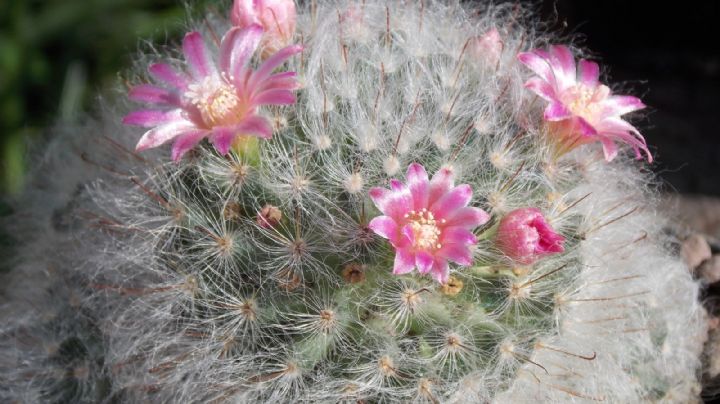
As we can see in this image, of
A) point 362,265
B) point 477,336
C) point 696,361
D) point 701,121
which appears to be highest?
point 362,265

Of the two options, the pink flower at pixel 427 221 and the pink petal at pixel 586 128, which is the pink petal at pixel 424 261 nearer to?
the pink flower at pixel 427 221

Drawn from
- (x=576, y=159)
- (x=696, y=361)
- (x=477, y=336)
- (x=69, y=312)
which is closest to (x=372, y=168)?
(x=477, y=336)

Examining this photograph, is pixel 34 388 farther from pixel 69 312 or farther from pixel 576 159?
pixel 576 159

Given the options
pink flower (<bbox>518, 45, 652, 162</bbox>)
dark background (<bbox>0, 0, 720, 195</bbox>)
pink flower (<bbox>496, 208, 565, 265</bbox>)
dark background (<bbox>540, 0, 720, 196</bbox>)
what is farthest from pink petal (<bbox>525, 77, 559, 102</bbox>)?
dark background (<bbox>540, 0, 720, 196</bbox>)

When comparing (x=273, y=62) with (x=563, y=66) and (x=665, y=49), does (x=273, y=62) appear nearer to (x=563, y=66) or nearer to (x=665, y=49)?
(x=563, y=66)

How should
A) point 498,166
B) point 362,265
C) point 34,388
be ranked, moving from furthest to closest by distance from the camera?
point 34,388, point 498,166, point 362,265

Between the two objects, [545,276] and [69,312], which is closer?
[545,276]

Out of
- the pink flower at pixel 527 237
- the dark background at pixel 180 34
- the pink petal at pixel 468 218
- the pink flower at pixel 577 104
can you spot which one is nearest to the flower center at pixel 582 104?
the pink flower at pixel 577 104
